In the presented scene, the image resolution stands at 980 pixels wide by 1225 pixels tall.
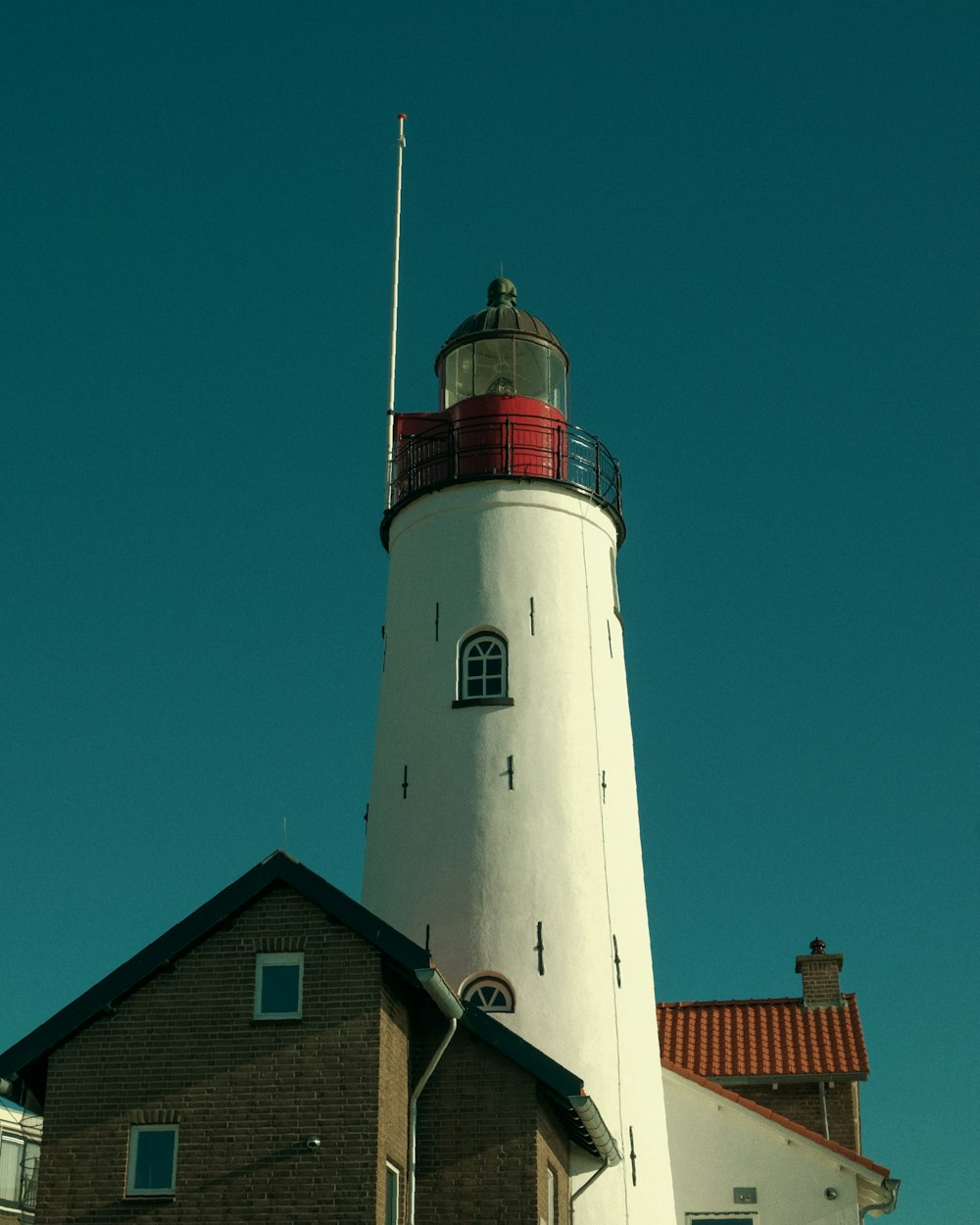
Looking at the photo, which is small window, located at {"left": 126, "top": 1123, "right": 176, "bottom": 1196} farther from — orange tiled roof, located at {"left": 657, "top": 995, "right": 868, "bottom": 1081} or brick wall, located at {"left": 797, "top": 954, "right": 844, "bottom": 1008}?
brick wall, located at {"left": 797, "top": 954, "right": 844, "bottom": 1008}

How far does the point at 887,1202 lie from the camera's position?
28.2 meters

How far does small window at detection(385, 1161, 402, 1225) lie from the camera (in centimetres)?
1941

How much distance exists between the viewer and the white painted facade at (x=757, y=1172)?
28016 millimetres

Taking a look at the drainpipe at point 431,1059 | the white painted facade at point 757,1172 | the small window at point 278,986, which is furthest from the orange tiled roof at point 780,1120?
the small window at point 278,986

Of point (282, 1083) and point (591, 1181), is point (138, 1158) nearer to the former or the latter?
point (282, 1083)

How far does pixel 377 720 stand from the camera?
1125 inches

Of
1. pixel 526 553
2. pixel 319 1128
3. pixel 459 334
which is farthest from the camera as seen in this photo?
pixel 459 334

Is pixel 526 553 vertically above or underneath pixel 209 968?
above

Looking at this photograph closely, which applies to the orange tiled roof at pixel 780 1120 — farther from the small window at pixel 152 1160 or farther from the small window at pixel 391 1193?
the small window at pixel 152 1160

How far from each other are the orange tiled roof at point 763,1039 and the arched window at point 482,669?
28.8ft

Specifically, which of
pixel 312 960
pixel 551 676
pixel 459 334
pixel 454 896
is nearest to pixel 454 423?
pixel 459 334

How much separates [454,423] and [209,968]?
1259 cm

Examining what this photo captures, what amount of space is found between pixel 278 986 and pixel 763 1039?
15624 mm

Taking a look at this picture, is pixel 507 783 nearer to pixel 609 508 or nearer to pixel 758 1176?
pixel 609 508
